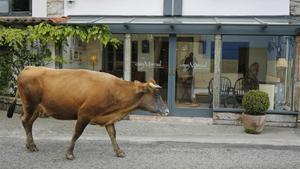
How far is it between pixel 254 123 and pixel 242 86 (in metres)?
2.15

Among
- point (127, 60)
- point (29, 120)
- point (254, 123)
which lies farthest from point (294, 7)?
point (29, 120)

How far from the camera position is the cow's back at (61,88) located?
25.5ft

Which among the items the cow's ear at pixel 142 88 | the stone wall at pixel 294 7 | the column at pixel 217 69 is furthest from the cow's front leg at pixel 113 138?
the stone wall at pixel 294 7

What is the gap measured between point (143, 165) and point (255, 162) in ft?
6.60

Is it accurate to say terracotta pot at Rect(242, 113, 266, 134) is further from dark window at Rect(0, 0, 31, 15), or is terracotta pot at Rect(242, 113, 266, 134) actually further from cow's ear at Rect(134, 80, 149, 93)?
dark window at Rect(0, 0, 31, 15)

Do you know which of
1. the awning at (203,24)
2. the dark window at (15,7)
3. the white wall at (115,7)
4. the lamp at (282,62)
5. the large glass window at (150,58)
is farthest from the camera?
the dark window at (15,7)

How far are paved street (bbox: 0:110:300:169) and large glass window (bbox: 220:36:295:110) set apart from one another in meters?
1.15

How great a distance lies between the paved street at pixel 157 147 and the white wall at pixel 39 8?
3592mm

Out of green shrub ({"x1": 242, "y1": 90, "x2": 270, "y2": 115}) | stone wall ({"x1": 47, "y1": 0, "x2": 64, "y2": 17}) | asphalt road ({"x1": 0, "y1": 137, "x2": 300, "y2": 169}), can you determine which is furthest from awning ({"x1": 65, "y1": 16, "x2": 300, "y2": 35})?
asphalt road ({"x1": 0, "y1": 137, "x2": 300, "y2": 169})

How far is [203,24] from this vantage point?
12.1 metres

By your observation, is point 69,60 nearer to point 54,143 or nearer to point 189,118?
point 189,118

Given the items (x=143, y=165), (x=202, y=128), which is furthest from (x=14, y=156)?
(x=202, y=128)

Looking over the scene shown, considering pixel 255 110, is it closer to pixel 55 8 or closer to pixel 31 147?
pixel 31 147

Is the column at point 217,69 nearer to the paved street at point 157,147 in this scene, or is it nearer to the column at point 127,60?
the paved street at point 157,147
